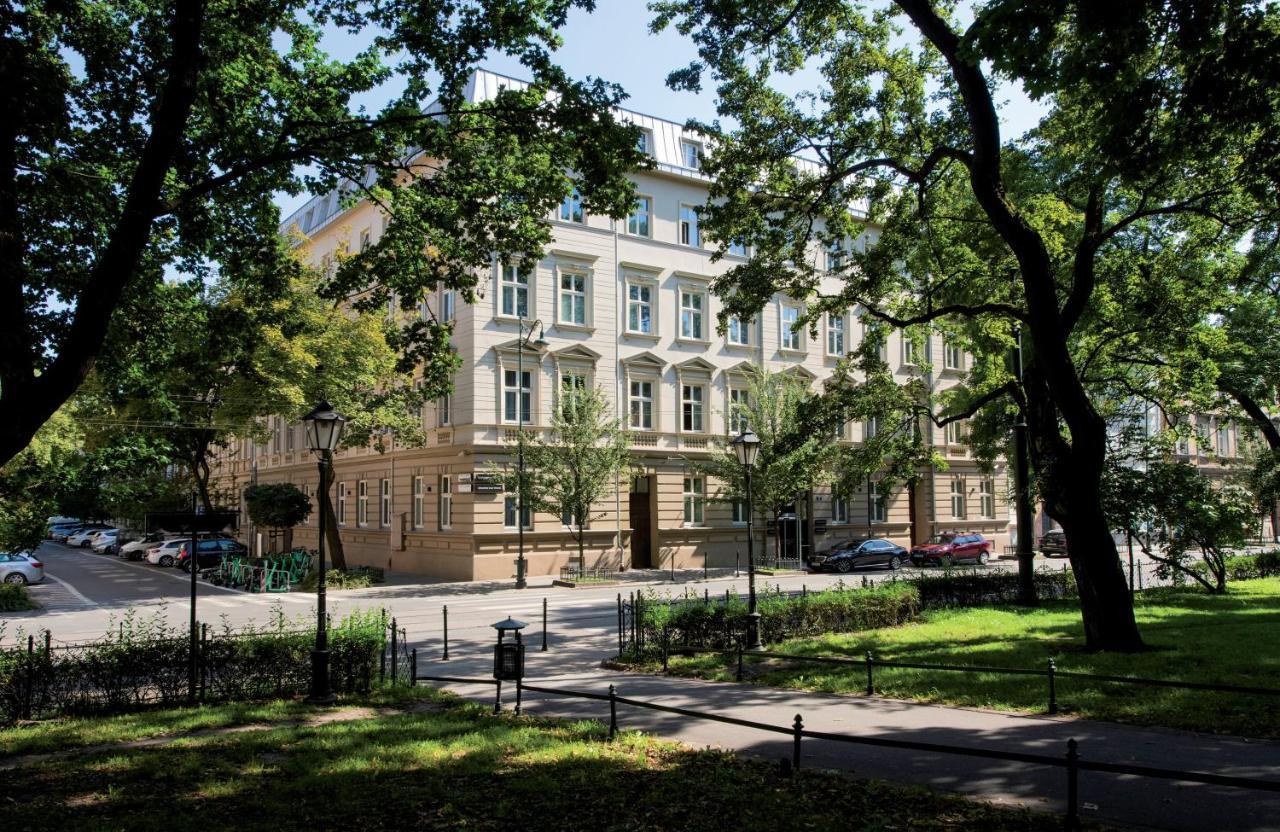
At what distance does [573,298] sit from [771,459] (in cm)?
1045

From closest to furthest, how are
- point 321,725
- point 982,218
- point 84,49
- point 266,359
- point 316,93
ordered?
point 321,725
point 84,49
point 316,93
point 982,218
point 266,359

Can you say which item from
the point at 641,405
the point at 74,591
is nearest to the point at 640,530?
the point at 641,405

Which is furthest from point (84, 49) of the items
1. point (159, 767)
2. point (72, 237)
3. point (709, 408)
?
point (709, 408)

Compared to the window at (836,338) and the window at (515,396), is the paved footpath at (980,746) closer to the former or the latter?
the window at (515,396)

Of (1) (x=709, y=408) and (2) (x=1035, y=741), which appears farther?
(1) (x=709, y=408)

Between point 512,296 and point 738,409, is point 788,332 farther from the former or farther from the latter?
point 512,296

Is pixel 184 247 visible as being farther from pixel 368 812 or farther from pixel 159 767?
pixel 368 812

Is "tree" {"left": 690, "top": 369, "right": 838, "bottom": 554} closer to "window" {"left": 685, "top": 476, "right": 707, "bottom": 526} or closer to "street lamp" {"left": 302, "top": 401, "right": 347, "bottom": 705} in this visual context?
"window" {"left": 685, "top": 476, "right": 707, "bottom": 526}

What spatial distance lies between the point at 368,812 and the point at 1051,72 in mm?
9332

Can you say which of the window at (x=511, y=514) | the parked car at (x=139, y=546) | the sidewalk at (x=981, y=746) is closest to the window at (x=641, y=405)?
the window at (x=511, y=514)

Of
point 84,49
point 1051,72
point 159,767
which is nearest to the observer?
point 159,767

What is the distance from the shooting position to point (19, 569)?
109 ft

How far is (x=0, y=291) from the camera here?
815cm

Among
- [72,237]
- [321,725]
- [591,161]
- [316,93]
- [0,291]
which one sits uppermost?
[316,93]
